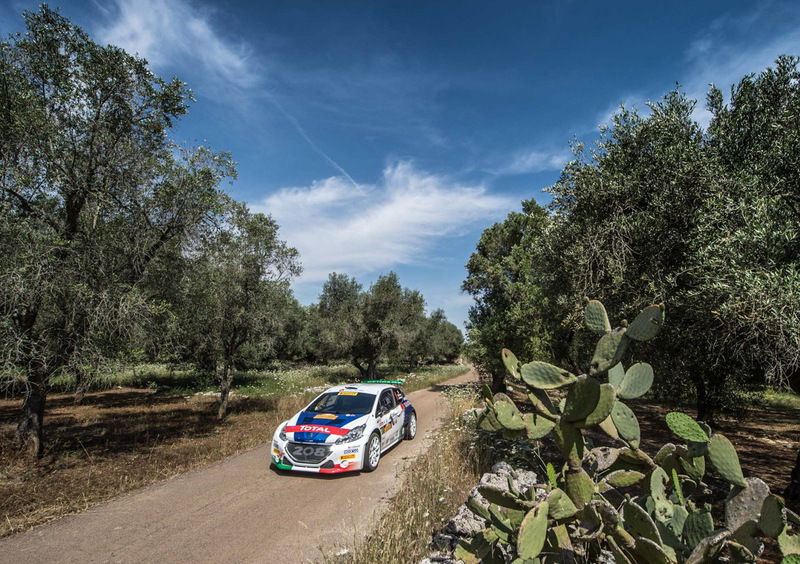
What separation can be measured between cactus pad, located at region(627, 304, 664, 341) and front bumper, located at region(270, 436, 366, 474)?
23.4ft

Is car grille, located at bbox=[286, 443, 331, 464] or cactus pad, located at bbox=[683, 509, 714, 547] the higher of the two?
cactus pad, located at bbox=[683, 509, 714, 547]

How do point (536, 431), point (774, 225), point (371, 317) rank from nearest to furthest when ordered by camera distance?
point (536, 431) → point (774, 225) → point (371, 317)

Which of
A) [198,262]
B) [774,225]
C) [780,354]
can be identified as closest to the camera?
[780,354]

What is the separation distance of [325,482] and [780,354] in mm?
8203

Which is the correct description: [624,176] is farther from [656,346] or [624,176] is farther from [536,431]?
[536,431]

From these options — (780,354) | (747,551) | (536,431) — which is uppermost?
(780,354)

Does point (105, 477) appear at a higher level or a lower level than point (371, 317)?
lower

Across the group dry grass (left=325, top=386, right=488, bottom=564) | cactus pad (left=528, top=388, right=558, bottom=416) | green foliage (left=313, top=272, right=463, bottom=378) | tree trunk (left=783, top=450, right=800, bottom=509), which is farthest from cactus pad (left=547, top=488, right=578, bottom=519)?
green foliage (left=313, top=272, right=463, bottom=378)

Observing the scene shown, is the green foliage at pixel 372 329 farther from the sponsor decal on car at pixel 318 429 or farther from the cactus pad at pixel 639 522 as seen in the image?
the cactus pad at pixel 639 522

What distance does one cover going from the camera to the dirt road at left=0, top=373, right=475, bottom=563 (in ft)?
16.9

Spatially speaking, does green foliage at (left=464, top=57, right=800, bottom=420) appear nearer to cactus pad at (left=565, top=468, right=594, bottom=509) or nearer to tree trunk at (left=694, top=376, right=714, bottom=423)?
tree trunk at (left=694, top=376, right=714, bottom=423)

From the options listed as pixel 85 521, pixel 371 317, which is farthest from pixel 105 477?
pixel 371 317

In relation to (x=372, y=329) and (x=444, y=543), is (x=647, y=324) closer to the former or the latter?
(x=444, y=543)

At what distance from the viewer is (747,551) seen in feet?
5.84
